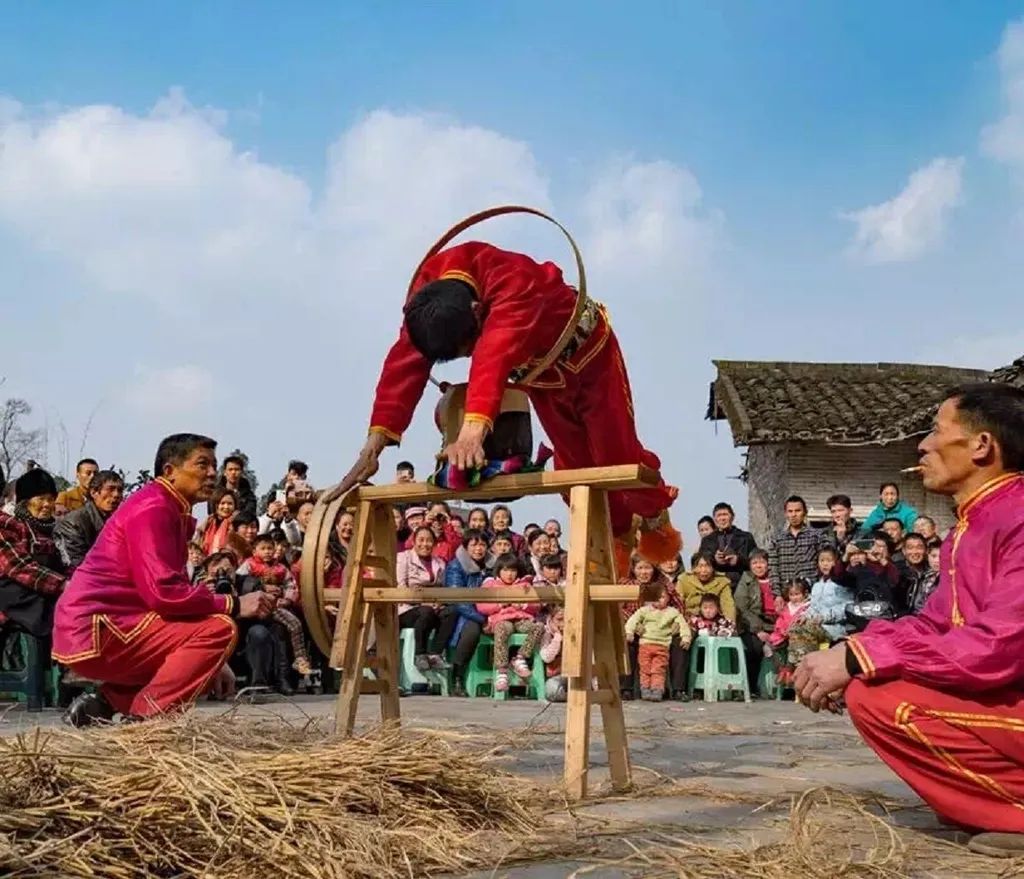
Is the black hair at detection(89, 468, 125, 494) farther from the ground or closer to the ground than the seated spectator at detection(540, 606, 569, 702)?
farther from the ground

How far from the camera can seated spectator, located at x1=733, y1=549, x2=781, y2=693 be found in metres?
10.8

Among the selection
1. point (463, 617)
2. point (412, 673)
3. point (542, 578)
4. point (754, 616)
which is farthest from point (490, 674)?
point (754, 616)

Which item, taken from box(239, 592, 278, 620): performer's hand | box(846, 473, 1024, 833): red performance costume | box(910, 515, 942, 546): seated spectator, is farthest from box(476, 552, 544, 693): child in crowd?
box(846, 473, 1024, 833): red performance costume

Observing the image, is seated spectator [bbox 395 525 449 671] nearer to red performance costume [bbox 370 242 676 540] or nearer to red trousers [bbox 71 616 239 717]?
red trousers [bbox 71 616 239 717]

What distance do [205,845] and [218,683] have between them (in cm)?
300

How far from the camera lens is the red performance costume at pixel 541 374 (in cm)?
421

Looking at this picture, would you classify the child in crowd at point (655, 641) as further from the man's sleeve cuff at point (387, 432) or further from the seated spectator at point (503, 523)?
the man's sleeve cuff at point (387, 432)

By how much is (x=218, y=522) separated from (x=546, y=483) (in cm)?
659

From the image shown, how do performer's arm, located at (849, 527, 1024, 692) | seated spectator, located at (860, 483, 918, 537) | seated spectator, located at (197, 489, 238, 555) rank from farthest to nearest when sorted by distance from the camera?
seated spectator, located at (860, 483, 918, 537)
seated spectator, located at (197, 489, 238, 555)
performer's arm, located at (849, 527, 1024, 692)

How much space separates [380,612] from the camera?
4.86 meters

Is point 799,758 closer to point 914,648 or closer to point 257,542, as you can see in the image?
point 914,648

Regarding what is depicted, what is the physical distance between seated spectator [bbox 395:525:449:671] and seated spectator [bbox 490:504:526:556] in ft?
3.25

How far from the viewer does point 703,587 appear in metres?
10.8

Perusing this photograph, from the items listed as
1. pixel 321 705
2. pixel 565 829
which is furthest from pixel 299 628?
pixel 565 829
